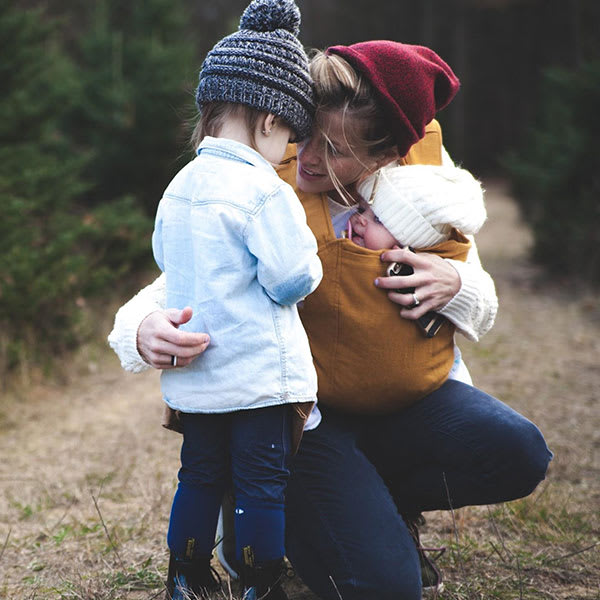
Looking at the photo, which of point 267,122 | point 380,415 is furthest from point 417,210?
point 380,415

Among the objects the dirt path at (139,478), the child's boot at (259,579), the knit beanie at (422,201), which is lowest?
the dirt path at (139,478)

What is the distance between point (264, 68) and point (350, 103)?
27cm

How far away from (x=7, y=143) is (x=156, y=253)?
3.36m

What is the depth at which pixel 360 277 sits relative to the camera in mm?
2020

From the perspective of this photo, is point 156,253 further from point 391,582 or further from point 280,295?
point 391,582

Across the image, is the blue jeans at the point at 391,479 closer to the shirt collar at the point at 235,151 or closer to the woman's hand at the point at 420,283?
the woman's hand at the point at 420,283

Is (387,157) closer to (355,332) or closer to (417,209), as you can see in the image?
(417,209)

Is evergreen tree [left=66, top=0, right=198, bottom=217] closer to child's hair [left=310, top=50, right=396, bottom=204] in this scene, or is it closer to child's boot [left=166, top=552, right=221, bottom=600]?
child's hair [left=310, top=50, right=396, bottom=204]

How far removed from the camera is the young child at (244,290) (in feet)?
5.63

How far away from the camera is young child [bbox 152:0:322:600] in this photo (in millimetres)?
1715

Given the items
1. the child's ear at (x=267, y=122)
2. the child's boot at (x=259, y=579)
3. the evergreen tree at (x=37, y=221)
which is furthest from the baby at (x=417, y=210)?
the evergreen tree at (x=37, y=221)

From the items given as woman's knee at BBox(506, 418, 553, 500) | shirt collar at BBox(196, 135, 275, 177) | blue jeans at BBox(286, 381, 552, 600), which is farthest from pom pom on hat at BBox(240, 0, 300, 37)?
woman's knee at BBox(506, 418, 553, 500)

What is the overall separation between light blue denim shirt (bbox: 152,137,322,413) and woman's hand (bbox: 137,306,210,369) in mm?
36

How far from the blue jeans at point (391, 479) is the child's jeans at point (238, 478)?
0.61 ft
